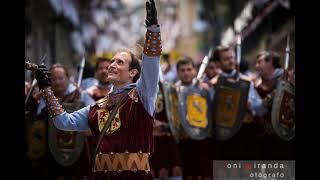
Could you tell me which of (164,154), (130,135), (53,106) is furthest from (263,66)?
(53,106)

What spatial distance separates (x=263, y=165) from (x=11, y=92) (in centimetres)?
170

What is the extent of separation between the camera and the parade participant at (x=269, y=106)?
6859mm

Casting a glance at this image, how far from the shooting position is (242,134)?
7188 mm

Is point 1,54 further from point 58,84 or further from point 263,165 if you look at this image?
point 263,165

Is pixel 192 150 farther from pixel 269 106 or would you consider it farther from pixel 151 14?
pixel 151 14

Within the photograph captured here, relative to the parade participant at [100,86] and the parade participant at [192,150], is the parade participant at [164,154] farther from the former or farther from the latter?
the parade participant at [100,86]

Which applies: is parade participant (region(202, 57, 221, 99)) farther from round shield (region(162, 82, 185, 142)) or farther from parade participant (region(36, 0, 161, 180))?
parade participant (region(36, 0, 161, 180))

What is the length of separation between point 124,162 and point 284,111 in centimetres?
225

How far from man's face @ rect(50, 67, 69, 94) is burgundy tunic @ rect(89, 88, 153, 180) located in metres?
1.24

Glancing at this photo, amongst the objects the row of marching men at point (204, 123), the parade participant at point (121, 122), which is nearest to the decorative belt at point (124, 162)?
the parade participant at point (121, 122)

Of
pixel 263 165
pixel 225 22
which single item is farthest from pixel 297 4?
pixel 225 22

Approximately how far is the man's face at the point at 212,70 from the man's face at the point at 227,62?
0.07 m

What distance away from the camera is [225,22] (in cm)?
2116

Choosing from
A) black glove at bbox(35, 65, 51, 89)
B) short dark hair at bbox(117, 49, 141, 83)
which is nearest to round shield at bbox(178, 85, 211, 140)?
short dark hair at bbox(117, 49, 141, 83)
